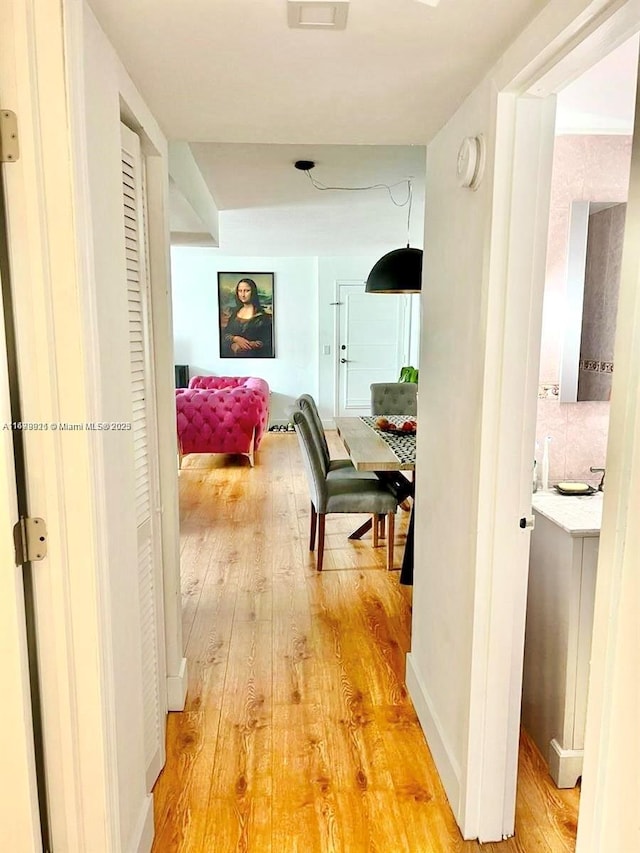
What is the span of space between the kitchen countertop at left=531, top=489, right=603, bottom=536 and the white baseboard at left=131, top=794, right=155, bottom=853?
1.44 meters

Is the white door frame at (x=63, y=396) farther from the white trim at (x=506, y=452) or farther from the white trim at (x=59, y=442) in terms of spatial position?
the white trim at (x=506, y=452)

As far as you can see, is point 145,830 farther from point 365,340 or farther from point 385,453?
point 365,340

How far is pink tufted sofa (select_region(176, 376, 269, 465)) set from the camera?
230 inches

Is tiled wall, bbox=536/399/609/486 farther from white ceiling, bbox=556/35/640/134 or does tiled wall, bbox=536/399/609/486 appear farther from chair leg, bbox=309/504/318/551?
chair leg, bbox=309/504/318/551

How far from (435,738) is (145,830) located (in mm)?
950

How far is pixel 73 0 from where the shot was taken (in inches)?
43.1

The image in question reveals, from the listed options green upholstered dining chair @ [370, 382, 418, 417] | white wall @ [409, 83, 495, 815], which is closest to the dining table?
white wall @ [409, 83, 495, 815]

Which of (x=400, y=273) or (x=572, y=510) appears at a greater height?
(x=400, y=273)

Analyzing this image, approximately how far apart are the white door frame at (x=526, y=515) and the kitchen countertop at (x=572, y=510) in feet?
1.01

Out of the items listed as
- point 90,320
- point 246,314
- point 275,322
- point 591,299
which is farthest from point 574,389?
point 246,314

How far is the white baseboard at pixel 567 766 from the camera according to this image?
1.87 meters

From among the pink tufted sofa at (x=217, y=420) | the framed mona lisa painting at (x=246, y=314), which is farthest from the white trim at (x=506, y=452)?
the framed mona lisa painting at (x=246, y=314)

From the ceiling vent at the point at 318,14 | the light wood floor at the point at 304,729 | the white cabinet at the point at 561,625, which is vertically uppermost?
the ceiling vent at the point at 318,14

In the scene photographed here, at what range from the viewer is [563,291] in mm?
2256
